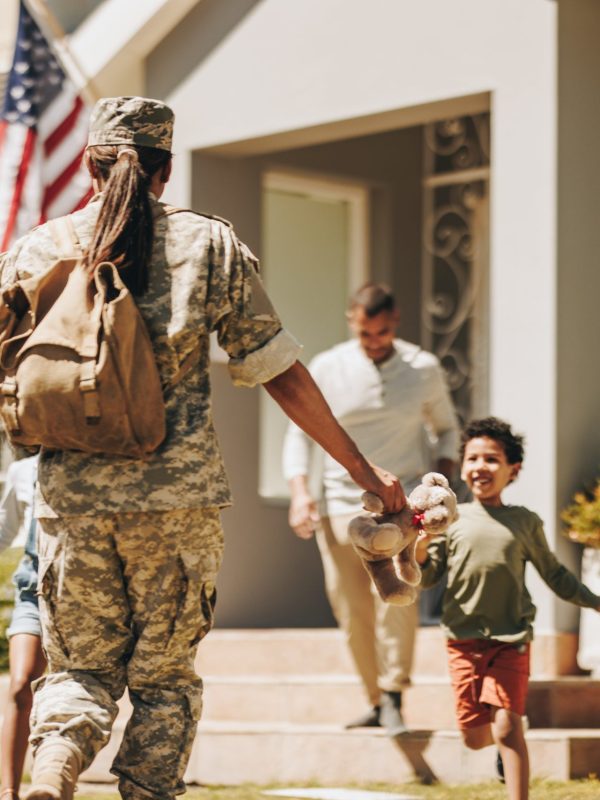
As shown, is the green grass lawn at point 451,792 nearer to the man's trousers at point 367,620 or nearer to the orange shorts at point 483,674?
the orange shorts at point 483,674

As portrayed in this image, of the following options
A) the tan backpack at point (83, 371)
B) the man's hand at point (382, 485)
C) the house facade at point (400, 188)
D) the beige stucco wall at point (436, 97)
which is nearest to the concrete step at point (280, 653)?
the house facade at point (400, 188)

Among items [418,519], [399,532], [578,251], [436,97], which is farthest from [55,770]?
[436,97]

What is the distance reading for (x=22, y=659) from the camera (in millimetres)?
6336

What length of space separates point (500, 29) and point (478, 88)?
31 cm

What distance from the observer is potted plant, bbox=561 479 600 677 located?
25.9ft

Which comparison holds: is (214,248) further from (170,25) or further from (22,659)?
(170,25)

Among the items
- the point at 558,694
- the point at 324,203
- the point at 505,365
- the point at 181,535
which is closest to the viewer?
the point at 181,535

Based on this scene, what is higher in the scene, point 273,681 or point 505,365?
point 505,365

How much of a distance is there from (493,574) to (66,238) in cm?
251

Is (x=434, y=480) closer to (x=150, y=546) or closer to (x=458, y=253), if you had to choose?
(x=150, y=546)

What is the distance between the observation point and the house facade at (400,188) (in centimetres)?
827

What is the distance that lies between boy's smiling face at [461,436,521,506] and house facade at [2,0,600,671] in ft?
5.36

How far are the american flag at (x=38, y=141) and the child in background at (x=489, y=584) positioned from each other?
15.4 feet

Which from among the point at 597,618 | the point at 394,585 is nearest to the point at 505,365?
the point at 597,618
